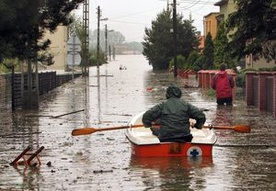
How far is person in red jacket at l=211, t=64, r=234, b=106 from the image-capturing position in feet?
84.0

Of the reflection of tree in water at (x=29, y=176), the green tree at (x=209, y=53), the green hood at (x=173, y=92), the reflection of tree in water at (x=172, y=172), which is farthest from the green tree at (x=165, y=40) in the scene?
the reflection of tree in water at (x=29, y=176)

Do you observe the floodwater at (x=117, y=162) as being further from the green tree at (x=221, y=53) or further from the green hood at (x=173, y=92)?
the green tree at (x=221, y=53)

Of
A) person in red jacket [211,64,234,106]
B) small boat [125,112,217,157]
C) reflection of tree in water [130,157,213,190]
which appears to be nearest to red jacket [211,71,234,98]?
person in red jacket [211,64,234,106]

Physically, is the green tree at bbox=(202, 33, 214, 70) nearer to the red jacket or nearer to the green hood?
the red jacket

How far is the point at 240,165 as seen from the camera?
490 inches

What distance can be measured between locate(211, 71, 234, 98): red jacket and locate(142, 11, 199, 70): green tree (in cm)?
5655

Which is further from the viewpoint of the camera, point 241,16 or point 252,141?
point 241,16

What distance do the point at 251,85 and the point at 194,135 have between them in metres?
13.5

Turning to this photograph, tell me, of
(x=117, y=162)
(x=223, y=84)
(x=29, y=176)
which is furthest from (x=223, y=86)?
(x=29, y=176)

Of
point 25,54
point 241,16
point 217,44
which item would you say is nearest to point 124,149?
point 25,54

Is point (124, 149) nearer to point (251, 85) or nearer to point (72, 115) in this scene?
point (72, 115)

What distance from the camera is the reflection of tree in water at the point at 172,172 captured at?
10.5 metres

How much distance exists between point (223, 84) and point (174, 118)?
508 inches

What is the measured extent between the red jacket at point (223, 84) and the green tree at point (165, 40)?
56.6m
